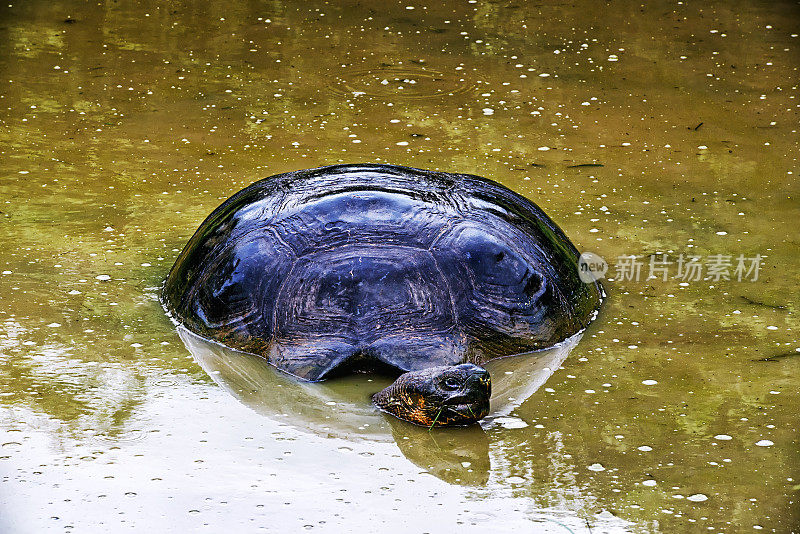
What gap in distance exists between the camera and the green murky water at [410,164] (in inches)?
131

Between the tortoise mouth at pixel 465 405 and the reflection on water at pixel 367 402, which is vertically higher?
the tortoise mouth at pixel 465 405

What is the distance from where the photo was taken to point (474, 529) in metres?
3.12

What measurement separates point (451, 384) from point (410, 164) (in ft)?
9.47

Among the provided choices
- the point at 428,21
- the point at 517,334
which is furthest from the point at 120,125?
the point at 517,334

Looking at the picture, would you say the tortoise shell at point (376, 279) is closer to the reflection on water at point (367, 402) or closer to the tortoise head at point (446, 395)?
the reflection on water at point (367, 402)

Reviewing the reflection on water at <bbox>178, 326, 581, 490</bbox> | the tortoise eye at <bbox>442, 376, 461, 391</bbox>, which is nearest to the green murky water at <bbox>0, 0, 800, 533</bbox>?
the reflection on water at <bbox>178, 326, 581, 490</bbox>

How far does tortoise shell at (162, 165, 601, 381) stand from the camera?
3.99m

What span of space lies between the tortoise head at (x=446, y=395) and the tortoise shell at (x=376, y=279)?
23 centimetres

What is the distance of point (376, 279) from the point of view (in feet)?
13.2

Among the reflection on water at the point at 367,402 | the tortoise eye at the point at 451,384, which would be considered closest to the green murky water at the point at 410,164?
the reflection on water at the point at 367,402

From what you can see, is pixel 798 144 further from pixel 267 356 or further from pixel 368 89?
pixel 267 356

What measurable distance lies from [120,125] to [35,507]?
4.27 metres

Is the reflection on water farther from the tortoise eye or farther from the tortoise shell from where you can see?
Result: the tortoise eye

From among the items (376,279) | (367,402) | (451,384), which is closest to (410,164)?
(376,279)
